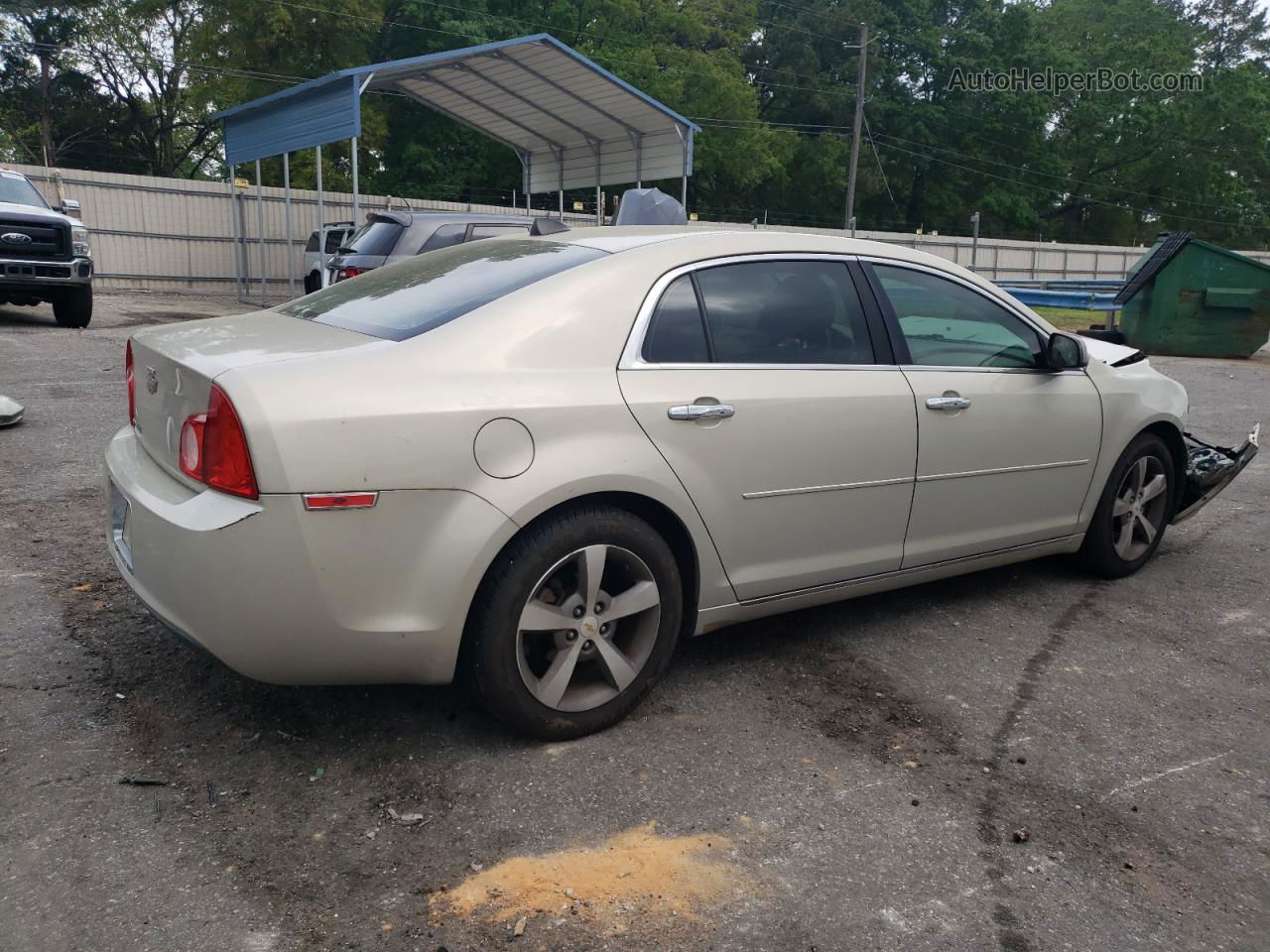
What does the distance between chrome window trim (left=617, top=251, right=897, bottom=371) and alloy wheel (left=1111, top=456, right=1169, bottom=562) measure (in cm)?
173

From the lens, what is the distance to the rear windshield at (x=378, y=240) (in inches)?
502

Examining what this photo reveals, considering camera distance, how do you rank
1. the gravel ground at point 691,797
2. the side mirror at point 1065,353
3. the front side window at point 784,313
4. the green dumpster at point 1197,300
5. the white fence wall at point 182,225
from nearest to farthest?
the gravel ground at point 691,797 → the front side window at point 784,313 → the side mirror at point 1065,353 → the green dumpster at point 1197,300 → the white fence wall at point 182,225

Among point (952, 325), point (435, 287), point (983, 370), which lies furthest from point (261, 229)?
point (983, 370)

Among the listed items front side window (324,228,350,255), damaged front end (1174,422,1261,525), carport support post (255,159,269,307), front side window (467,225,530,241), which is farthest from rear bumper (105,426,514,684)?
carport support post (255,159,269,307)

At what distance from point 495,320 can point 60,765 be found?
68.1 inches

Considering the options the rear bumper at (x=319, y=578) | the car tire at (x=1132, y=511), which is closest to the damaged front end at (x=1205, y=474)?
the car tire at (x=1132, y=511)

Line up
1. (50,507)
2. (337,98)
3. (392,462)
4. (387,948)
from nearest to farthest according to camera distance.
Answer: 1. (387,948)
2. (392,462)
3. (50,507)
4. (337,98)

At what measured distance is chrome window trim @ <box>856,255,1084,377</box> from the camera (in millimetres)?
4074

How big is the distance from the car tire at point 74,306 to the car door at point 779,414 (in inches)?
497

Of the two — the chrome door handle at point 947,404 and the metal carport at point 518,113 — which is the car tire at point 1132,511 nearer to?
the chrome door handle at point 947,404

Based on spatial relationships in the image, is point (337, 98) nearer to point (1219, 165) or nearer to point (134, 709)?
point (134, 709)

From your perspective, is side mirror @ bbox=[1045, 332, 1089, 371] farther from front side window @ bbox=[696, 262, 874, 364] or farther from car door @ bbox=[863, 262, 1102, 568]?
front side window @ bbox=[696, 262, 874, 364]

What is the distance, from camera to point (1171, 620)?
458 cm

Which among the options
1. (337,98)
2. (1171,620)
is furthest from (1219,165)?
(1171,620)
